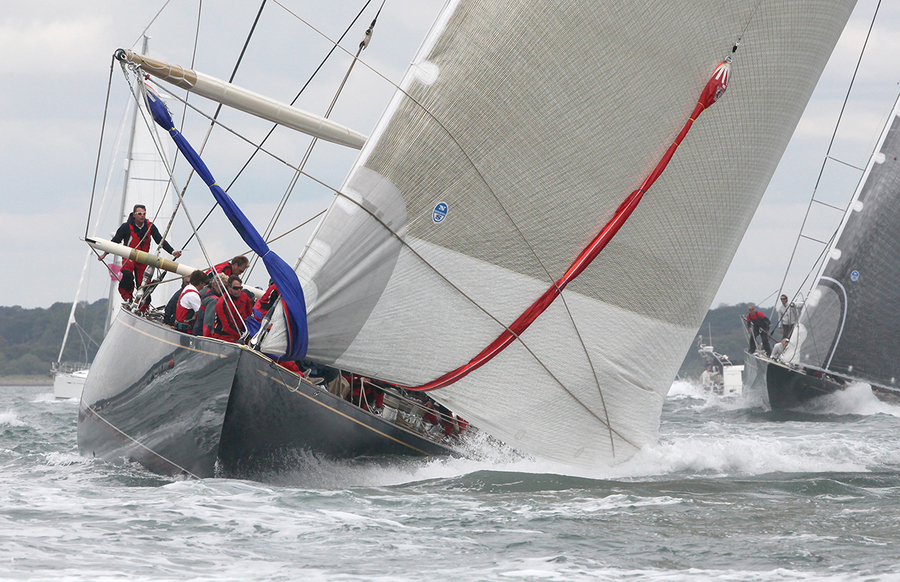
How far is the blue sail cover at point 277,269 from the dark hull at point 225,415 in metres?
0.26

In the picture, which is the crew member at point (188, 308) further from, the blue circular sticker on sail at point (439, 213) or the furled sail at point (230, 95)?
the blue circular sticker on sail at point (439, 213)

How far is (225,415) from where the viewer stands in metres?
6.66

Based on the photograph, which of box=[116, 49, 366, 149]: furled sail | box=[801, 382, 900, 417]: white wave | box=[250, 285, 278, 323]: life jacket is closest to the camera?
box=[116, 49, 366, 149]: furled sail

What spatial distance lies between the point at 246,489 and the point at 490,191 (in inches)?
112

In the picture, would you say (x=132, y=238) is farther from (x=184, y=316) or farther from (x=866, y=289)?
(x=866, y=289)

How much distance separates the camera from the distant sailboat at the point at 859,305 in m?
16.6

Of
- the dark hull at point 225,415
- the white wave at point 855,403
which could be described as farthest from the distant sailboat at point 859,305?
the dark hull at point 225,415

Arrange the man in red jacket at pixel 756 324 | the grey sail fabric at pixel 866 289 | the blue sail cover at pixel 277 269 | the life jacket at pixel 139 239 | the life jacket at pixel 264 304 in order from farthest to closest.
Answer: the man in red jacket at pixel 756 324 < the grey sail fabric at pixel 866 289 < the life jacket at pixel 139 239 < the life jacket at pixel 264 304 < the blue sail cover at pixel 277 269

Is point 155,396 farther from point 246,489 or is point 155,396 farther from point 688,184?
point 688,184

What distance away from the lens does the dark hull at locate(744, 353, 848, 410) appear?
58.3 ft

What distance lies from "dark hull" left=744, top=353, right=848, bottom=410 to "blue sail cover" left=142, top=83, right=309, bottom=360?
44.8ft

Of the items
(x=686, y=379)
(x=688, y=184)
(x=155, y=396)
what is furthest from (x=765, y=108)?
(x=686, y=379)

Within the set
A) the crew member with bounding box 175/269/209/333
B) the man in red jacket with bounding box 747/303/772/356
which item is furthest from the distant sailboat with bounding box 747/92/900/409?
the crew member with bounding box 175/269/209/333

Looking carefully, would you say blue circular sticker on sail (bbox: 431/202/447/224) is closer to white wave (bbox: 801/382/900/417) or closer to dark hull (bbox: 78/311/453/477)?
dark hull (bbox: 78/311/453/477)
